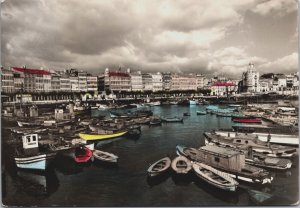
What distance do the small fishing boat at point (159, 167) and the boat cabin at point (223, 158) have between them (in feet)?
2.19

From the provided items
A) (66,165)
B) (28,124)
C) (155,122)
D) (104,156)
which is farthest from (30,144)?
(155,122)

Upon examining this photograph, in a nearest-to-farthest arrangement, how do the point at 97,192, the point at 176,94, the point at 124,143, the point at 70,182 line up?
1. the point at 97,192
2. the point at 70,182
3. the point at 124,143
4. the point at 176,94

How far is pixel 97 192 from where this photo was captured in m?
5.54

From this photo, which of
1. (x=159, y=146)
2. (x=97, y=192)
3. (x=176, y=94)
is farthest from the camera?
(x=176, y=94)

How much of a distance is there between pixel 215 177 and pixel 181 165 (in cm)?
70

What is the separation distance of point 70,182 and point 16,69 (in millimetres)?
Answer: 2535

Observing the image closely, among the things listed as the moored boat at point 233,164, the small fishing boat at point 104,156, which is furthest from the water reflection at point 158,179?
the small fishing boat at point 104,156

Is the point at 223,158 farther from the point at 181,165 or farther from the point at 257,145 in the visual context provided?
the point at 257,145

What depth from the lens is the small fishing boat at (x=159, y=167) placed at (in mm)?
5980

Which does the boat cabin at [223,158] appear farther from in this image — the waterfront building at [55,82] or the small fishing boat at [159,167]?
the waterfront building at [55,82]

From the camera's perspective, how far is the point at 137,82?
17.3 meters

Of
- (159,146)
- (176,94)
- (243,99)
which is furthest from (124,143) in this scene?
(176,94)

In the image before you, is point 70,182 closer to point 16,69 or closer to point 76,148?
point 76,148

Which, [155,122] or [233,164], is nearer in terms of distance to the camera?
[233,164]
